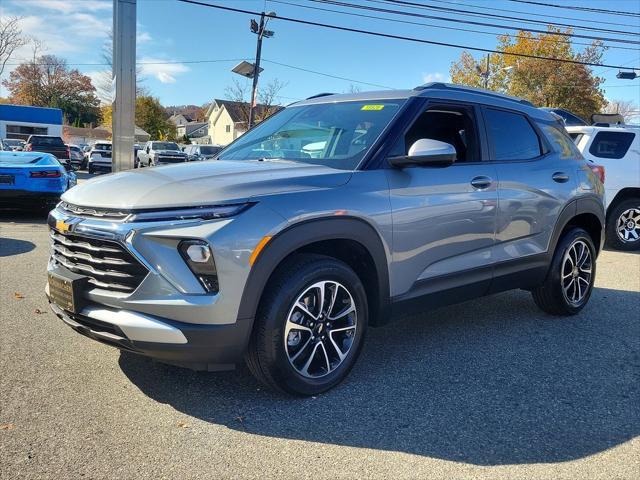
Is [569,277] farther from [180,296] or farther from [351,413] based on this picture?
[180,296]

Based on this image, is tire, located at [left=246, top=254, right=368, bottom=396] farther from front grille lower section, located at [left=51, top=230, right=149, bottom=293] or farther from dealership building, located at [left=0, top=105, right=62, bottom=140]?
dealership building, located at [left=0, top=105, right=62, bottom=140]

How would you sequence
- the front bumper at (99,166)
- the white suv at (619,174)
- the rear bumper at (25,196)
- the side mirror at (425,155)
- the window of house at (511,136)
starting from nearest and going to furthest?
the side mirror at (425,155), the window of house at (511,136), the rear bumper at (25,196), the white suv at (619,174), the front bumper at (99,166)

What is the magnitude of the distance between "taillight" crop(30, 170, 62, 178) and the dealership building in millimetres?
31185

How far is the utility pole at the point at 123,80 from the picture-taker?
34.2 ft

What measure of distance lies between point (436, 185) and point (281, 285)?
137 centimetres

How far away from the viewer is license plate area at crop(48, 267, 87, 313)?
3062mm

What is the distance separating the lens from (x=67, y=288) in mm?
3117

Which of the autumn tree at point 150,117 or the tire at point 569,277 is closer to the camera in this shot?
the tire at point 569,277

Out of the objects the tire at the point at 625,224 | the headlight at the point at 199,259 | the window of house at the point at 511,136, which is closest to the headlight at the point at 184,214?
the headlight at the point at 199,259

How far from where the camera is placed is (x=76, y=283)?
3.07 meters

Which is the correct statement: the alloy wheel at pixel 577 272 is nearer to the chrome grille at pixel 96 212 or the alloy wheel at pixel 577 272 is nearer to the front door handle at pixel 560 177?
the front door handle at pixel 560 177

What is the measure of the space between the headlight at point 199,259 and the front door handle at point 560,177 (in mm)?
3296

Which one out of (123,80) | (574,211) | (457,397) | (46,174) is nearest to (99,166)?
(123,80)

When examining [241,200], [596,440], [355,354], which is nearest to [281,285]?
[241,200]
